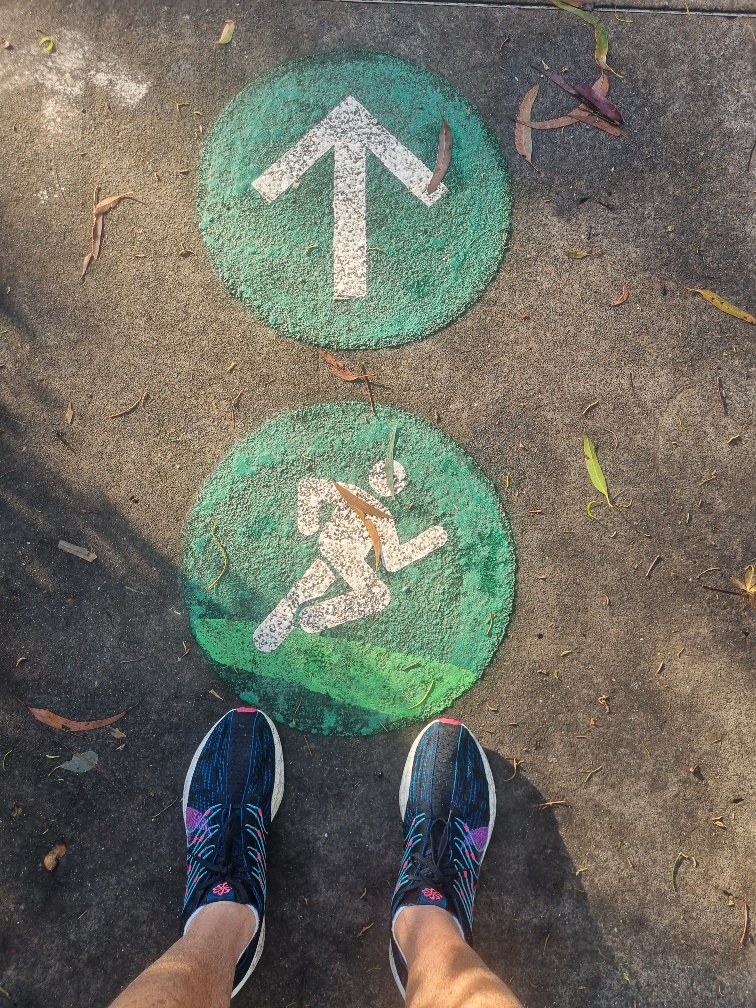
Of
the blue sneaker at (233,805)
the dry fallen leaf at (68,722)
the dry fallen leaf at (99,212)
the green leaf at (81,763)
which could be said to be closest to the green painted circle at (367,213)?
the dry fallen leaf at (99,212)

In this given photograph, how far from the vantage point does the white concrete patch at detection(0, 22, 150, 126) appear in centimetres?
282

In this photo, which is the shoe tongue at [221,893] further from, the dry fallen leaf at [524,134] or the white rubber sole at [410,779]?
the dry fallen leaf at [524,134]

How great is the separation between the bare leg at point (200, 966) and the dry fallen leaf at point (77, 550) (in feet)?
4.77

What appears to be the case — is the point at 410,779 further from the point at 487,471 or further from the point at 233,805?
the point at 487,471

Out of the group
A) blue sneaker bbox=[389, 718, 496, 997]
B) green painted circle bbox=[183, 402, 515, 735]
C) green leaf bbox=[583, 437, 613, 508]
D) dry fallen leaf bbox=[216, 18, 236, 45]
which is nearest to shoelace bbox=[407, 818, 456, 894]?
blue sneaker bbox=[389, 718, 496, 997]

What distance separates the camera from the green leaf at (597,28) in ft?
9.34

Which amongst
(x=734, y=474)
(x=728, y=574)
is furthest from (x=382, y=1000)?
(x=734, y=474)

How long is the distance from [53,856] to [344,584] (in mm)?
1629

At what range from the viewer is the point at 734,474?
110 inches

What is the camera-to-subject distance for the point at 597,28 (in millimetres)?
2848

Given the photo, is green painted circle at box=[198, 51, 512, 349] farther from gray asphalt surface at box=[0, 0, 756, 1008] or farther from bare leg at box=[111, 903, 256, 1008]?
bare leg at box=[111, 903, 256, 1008]

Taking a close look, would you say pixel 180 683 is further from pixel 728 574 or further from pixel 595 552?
pixel 728 574

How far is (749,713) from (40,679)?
3007 mm

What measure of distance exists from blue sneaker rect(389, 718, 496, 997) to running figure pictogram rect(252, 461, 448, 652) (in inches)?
24.3
